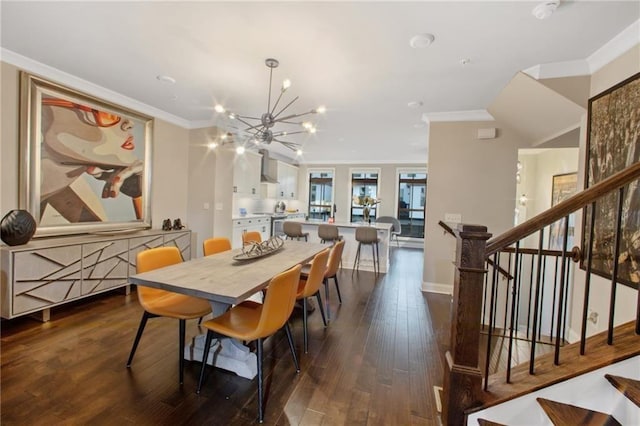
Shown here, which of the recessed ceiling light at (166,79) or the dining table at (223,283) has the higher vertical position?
the recessed ceiling light at (166,79)

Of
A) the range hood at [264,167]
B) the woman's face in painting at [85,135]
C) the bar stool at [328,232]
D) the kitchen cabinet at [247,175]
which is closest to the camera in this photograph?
the woman's face in painting at [85,135]

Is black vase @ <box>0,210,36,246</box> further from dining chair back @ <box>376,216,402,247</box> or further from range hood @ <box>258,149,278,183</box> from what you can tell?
dining chair back @ <box>376,216,402,247</box>

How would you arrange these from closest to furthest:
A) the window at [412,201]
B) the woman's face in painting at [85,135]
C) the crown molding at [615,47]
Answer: the crown molding at [615,47], the woman's face in painting at [85,135], the window at [412,201]

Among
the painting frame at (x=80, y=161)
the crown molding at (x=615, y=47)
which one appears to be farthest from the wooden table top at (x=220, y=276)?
the crown molding at (x=615, y=47)

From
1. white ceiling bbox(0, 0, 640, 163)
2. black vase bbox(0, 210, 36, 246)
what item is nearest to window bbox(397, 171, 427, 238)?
white ceiling bbox(0, 0, 640, 163)

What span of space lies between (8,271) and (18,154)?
120 cm

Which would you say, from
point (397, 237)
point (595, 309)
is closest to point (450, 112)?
point (595, 309)

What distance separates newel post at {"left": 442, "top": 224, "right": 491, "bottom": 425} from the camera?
142 centimetres

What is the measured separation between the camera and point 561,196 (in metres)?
4.48

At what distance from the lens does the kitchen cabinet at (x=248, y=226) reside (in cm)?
537

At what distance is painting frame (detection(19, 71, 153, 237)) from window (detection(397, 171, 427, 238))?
680cm

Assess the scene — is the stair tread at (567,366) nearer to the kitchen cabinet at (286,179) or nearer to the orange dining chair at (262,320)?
the orange dining chair at (262,320)

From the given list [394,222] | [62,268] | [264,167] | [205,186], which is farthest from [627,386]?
[394,222]

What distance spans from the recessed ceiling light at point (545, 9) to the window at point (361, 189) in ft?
22.3
